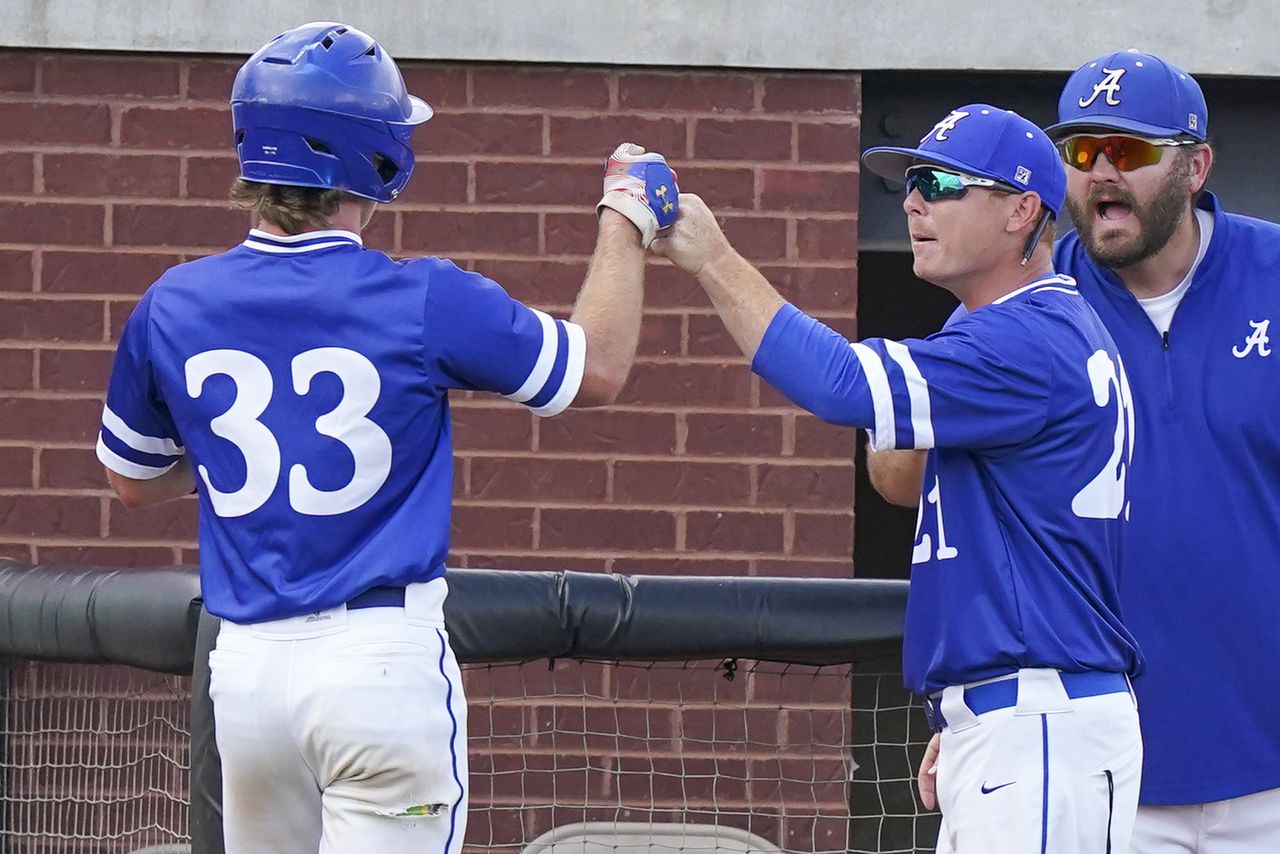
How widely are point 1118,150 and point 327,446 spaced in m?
1.84

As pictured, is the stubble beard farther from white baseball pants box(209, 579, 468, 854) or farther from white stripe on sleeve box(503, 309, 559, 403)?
white baseball pants box(209, 579, 468, 854)

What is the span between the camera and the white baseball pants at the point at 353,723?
2.69 m

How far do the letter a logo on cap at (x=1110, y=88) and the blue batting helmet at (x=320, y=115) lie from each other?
152 centimetres

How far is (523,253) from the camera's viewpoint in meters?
5.12

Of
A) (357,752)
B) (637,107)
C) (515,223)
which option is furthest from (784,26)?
(357,752)

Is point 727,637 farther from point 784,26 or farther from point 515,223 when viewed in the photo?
point 784,26

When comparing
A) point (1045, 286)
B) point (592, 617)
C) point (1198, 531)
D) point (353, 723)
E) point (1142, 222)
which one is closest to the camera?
point (353, 723)

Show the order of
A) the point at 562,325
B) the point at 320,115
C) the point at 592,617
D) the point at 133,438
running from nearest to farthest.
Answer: the point at 320,115, the point at 562,325, the point at 133,438, the point at 592,617

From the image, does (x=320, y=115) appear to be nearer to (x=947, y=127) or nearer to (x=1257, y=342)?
(x=947, y=127)

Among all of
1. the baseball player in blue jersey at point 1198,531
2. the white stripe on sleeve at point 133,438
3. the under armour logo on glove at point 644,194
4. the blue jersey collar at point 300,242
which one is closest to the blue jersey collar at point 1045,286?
the baseball player in blue jersey at point 1198,531

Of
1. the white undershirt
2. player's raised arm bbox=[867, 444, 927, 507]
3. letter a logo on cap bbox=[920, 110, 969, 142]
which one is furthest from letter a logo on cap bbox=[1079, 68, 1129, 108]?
player's raised arm bbox=[867, 444, 927, 507]

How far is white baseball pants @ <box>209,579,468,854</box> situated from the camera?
2.69 metres

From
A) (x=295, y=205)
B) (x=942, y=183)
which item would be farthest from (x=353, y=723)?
(x=942, y=183)

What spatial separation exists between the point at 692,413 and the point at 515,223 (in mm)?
777
